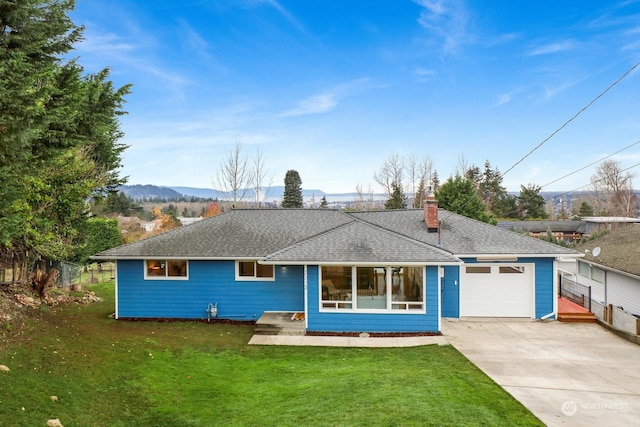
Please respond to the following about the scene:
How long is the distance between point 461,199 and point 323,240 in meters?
20.8

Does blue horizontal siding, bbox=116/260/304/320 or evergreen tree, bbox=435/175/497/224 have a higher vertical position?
evergreen tree, bbox=435/175/497/224

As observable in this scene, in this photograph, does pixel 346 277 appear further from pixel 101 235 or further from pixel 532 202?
pixel 532 202

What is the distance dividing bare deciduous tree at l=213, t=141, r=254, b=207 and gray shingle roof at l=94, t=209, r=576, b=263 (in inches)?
775

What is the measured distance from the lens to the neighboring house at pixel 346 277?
40.2 feet

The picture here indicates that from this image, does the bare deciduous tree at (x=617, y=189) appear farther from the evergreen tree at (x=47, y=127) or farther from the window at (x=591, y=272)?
the evergreen tree at (x=47, y=127)

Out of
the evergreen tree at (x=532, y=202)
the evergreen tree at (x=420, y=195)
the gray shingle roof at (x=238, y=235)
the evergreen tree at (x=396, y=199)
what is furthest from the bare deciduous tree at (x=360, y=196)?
the gray shingle roof at (x=238, y=235)

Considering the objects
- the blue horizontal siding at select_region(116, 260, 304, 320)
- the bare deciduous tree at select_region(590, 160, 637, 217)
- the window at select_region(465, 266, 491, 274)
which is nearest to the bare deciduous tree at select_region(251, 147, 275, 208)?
the blue horizontal siding at select_region(116, 260, 304, 320)

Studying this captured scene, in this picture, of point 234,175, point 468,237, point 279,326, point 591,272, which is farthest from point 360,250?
point 234,175

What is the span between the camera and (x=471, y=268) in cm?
1384

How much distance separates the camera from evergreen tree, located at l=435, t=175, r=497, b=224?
30609 millimetres

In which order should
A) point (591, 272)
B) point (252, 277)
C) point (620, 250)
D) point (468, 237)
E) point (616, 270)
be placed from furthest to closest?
point (591, 272) < point (620, 250) < point (616, 270) < point (468, 237) < point (252, 277)

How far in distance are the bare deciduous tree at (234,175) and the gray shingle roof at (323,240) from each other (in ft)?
64.6

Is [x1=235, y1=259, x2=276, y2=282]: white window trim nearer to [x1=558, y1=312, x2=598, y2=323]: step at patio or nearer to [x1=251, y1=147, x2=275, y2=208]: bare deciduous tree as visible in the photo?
[x1=558, y1=312, x2=598, y2=323]: step at patio

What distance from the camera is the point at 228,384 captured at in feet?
26.6
